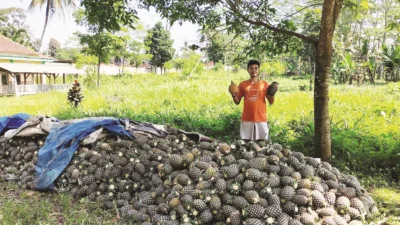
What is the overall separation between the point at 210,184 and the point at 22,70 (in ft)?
67.4

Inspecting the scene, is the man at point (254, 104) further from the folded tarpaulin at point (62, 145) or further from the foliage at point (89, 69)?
the foliage at point (89, 69)

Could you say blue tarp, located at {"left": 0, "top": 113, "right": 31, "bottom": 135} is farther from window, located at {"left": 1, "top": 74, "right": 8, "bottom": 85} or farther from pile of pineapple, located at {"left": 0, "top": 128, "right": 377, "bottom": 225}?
window, located at {"left": 1, "top": 74, "right": 8, "bottom": 85}

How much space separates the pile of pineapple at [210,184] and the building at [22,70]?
59.6 ft

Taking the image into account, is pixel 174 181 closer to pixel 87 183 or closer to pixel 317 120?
pixel 87 183

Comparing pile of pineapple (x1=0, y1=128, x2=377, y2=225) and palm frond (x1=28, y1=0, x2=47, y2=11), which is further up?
palm frond (x1=28, y1=0, x2=47, y2=11)

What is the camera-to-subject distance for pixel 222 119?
268 inches

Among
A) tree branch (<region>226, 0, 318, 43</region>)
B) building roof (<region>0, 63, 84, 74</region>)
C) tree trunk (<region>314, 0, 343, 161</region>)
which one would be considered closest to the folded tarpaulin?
tree branch (<region>226, 0, 318, 43</region>)

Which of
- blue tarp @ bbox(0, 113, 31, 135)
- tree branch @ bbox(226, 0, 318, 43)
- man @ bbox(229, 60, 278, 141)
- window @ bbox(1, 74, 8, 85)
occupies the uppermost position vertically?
tree branch @ bbox(226, 0, 318, 43)

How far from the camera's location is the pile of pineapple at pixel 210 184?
3.10 meters

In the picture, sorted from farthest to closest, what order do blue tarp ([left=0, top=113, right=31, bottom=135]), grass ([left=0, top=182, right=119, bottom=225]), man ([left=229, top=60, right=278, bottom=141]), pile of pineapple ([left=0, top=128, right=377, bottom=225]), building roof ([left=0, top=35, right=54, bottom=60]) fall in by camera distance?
building roof ([left=0, top=35, right=54, bottom=60]), blue tarp ([left=0, top=113, right=31, bottom=135]), man ([left=229, top=60, right=278, bottom=141]), grass ([left=0, top=182, right=119, bottom=225]), pile of pineapple ([left=0, top=128, right=377, bottom=225])

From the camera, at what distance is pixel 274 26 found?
16.0 ft

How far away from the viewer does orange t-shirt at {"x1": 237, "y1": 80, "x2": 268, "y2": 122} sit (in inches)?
177

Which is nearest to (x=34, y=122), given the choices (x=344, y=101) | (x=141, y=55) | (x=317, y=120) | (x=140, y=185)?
(x=140, y=185)

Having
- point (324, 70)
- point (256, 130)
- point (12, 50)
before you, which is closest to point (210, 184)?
point (256, 130)
